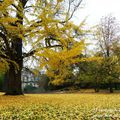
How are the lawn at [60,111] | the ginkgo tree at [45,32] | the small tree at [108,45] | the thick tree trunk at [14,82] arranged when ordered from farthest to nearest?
the small tree at [108,45] → the thick tree trunk at [14,82] → the ginkgo tree at [45,32] → the lawn at [60,111]

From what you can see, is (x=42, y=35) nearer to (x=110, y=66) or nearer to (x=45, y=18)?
(x=45, y=18)

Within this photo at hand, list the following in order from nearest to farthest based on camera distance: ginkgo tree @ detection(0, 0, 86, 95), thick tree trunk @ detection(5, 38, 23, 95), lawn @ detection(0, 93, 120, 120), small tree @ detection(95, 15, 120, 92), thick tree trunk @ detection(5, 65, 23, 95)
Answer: lawn @ detection(0, 93, 120, 120) → ginkgo tree @ detection(0, 0, 86, 95) → thick tree trunk @ detection(5, 38, 23, 95) → thick tree trunk @ detection(5, 65, 23, 95) → small tree @ detection(95, 15, 120, 92)

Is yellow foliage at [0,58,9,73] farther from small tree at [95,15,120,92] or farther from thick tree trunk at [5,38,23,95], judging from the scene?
small tree at [95,15,120,92]

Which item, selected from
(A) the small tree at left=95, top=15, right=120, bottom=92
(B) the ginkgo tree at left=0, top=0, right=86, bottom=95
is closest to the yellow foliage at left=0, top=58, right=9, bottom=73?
(B) the ginkgo tree at left=0, top=0, right=86, bottom=95

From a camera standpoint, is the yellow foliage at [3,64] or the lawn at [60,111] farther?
the yellow foliage at [3,64]

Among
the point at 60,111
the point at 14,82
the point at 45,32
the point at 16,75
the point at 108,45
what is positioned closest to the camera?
the point at 60,111

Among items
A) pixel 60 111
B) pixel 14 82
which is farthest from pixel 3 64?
pixel 60 111

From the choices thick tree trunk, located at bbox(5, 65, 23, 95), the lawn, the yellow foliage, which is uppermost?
the yellow foliage

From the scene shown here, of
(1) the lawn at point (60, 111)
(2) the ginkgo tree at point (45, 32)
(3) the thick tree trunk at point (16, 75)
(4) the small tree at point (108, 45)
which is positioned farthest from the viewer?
(4) the small tree at point (108, 45)

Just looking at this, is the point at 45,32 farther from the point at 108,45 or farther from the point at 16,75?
the point at 108,45

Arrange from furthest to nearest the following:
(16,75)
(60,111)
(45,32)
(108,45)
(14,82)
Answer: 1. (108,45)
2. (16,75)
3. (14,82)
4. (45,32)
5. (60,111)

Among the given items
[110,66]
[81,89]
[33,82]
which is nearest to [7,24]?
[110,66]

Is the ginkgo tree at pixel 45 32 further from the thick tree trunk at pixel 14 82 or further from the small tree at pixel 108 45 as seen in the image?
the small tree at pixel 108 45

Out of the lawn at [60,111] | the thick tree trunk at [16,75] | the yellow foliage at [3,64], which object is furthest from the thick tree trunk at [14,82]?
the lawn at [60,111]
